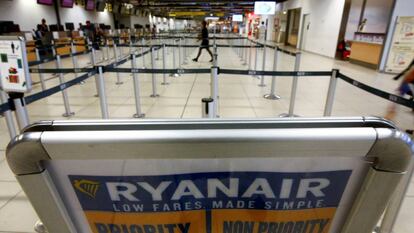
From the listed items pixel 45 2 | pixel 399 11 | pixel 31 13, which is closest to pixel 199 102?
pixel 399 11

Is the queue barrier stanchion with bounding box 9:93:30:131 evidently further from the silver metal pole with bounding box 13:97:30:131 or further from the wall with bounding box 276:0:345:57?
the wall with bounding box 276:0:345:57

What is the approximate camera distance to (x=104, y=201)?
0.73 meters

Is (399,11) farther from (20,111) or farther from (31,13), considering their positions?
(31,13)

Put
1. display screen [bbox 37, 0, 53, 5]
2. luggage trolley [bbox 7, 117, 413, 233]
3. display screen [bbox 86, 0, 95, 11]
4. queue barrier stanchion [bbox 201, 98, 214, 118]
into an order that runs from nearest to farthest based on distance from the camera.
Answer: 1. luggage trolley [bbox 7, 117, 413, 233]
2. queue barrier stanchion [bbox 201, 98, 214, 118]
3. display screen [bbox 37, 0, 53, 5]
4. display screen [bbox 86, 0, 95, 11]

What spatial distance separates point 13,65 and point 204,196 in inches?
94.8

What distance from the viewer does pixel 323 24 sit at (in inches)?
517

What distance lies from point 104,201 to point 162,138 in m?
0.31

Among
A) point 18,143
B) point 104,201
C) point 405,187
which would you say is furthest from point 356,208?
point 405,187

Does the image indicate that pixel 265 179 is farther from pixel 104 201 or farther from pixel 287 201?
pixel 104 201

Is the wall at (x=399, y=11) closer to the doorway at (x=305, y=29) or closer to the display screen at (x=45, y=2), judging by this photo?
the doorway at (x=305, y=29)

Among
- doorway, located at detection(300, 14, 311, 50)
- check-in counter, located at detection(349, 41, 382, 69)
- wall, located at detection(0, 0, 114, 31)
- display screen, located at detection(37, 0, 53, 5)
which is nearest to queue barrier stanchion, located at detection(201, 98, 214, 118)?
check-in counter, located at detection(349, 41, 382, 69)

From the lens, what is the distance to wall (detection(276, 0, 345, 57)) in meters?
11.8

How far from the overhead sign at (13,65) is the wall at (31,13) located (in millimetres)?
11739

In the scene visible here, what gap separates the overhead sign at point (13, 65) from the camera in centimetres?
219
